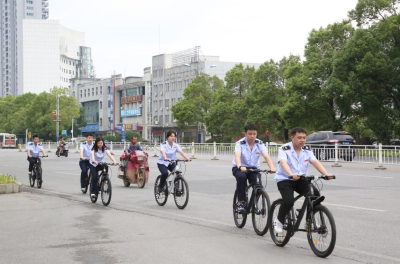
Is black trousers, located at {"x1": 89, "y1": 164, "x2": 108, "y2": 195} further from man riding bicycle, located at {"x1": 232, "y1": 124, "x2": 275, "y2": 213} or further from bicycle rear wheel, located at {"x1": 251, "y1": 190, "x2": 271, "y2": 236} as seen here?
bicycle rear wheel, located at {"x1": 251, "y1": 190, "x2": 271, "y2": 236}

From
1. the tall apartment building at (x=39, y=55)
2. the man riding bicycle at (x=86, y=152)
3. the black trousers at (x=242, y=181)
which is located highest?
the tall apartment building at (x=39, y=55)

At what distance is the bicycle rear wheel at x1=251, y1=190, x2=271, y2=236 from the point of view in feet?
27.7

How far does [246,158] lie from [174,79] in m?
93.7

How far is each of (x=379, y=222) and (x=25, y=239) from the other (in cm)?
578

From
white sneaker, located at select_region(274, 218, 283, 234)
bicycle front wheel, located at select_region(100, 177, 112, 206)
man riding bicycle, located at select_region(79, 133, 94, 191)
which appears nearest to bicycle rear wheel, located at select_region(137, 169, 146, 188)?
man riding bicycle, located at select_region(79, 133, 94, 191)

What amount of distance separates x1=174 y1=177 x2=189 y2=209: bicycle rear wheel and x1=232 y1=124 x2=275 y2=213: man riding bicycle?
9.60 feet

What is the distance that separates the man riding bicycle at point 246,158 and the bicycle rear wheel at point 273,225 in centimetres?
108

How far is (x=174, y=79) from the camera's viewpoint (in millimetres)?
102125

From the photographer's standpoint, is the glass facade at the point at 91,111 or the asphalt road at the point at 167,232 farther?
the glass facade at the point at 91,111

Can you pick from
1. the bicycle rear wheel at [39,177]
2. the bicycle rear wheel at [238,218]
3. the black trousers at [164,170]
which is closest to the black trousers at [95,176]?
the black trousers at [164,170]

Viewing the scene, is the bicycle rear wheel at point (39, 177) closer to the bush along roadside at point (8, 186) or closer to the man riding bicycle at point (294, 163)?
the bush along roadside at point (8, 186)

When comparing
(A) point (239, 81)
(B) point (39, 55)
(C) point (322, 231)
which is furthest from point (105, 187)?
(B) point (39, 55)

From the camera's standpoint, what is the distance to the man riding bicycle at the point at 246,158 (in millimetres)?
8914

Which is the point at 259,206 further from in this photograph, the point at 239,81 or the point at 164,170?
the point at 239,81
